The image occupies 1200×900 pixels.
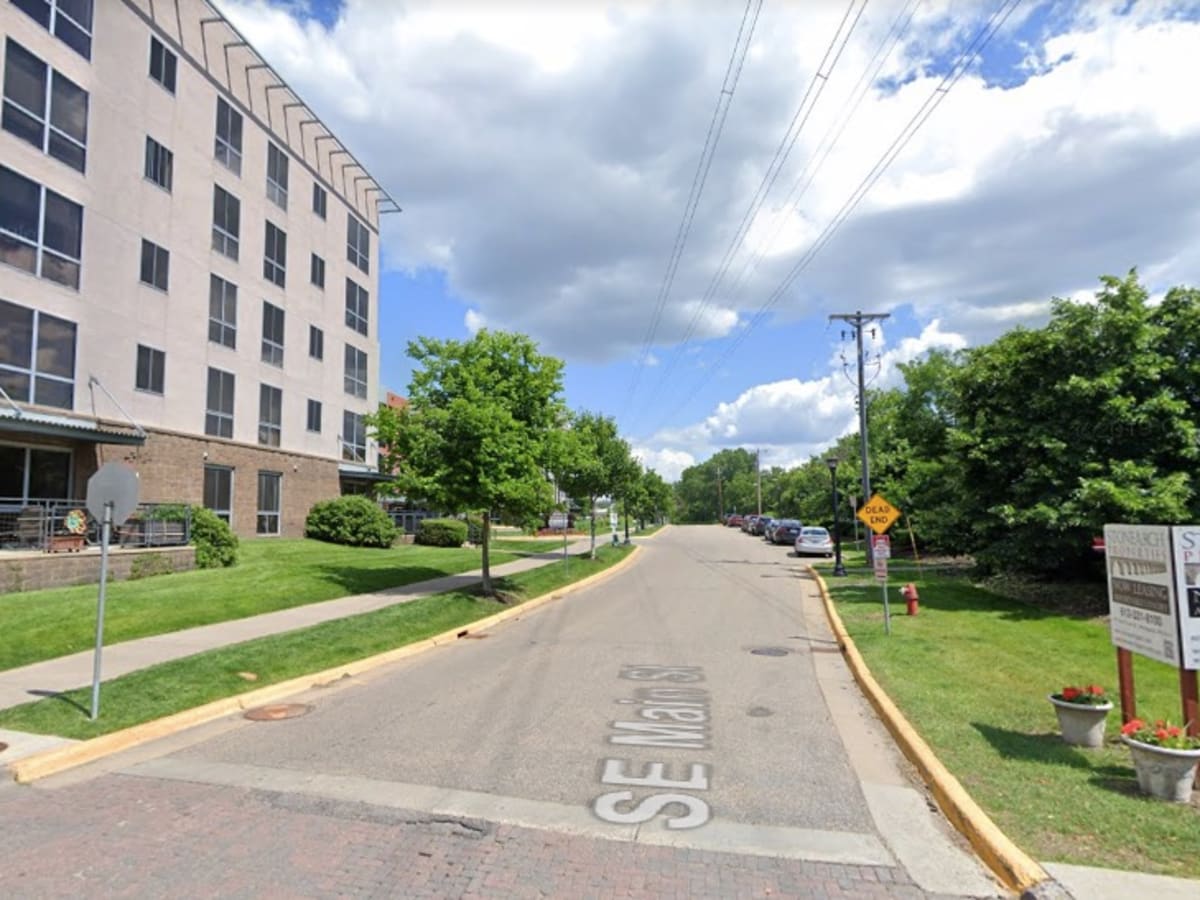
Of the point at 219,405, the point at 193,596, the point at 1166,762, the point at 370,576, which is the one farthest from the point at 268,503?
the point at 1166,762

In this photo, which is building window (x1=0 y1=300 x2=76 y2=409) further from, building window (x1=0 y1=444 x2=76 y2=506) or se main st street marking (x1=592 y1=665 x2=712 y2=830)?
se main st street marking (x1=592 y1=665 x2=712 y2=830)

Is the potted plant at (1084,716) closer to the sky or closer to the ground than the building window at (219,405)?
closer to the ground

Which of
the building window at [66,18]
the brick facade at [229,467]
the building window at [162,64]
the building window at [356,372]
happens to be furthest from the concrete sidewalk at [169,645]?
the building window at [356,372]

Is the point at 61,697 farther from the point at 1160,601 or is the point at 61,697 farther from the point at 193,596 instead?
the point at 1160,601

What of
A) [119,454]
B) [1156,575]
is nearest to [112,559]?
[119,454]

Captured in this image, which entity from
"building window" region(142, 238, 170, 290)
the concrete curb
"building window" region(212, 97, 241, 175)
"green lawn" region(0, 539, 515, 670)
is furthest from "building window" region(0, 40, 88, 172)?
the concrete curb

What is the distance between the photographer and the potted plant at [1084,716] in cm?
638

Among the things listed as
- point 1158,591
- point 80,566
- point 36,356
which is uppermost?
point 36,356

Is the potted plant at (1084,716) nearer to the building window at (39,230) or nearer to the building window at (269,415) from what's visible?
the building window at (39,230)

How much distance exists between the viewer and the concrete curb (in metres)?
6.16

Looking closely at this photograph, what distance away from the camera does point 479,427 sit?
51.3ft

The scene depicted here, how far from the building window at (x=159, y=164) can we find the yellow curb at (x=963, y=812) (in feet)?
77.5

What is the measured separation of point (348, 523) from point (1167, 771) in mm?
26087

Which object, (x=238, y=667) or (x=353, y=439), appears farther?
(x=353, y=439)
